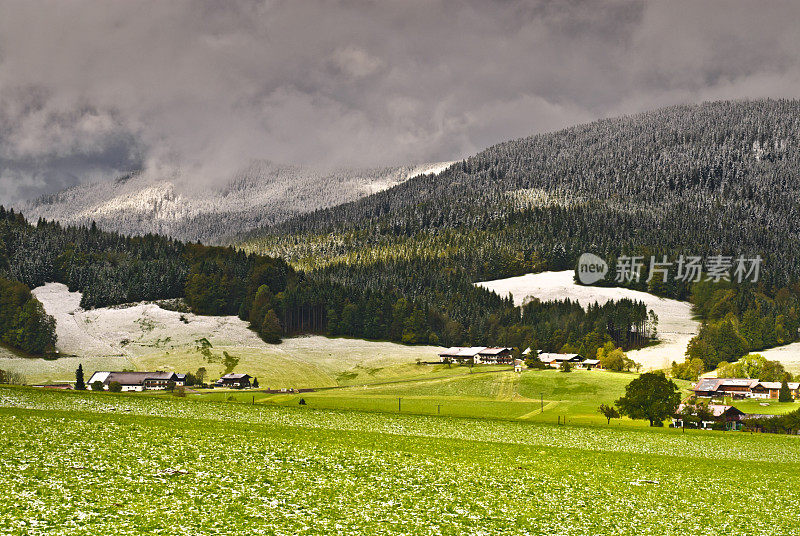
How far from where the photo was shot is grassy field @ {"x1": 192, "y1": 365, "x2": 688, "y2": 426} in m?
130

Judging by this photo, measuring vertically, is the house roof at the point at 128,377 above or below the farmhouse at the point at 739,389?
above

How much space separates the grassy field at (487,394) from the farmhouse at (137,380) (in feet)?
51.3

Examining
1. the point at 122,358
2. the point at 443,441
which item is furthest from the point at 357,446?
the point at 122,358

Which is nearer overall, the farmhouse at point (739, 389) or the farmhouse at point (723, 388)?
the farmhouse at point (723, 388)

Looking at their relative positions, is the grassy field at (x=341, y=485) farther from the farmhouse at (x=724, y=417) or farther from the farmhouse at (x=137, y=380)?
the farmhouse at (x=137, y=380)

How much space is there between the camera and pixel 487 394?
161750mm

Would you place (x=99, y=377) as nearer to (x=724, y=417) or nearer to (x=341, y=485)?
(x=724, y=417)

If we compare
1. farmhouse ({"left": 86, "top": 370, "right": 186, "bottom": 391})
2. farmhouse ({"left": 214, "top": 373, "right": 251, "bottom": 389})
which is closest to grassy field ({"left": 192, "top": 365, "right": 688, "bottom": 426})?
farmhouse ({"left": 86, "top": 370, "right": 186, "bottom": 391})

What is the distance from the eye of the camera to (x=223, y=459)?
99.8ft

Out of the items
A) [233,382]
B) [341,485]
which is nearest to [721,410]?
[233,382]

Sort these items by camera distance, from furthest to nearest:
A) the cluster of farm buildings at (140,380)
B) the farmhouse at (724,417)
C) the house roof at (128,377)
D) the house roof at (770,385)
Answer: the house roof at (770,385)
the house roof at (128,377)
the cluster of farm buildings at (140,380)
the farmhouse at (724,417)

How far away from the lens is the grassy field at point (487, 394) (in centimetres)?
13041

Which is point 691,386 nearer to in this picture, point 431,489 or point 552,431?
point 552,431

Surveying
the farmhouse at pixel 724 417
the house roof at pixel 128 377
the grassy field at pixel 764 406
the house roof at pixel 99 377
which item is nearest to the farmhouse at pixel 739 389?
the grassy field at pixel 764 406
